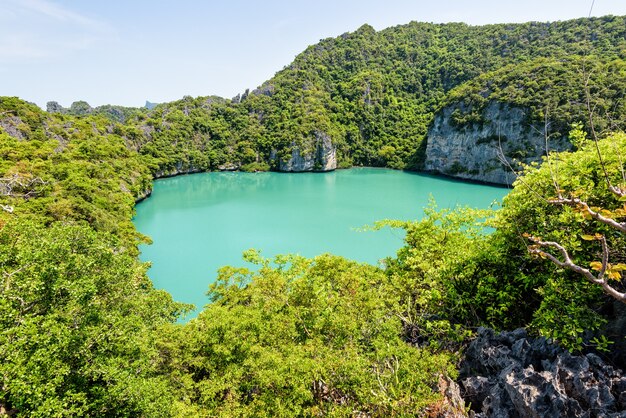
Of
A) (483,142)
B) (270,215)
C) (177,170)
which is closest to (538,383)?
(270,215)

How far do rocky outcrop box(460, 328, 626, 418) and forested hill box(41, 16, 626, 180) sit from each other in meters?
58.1

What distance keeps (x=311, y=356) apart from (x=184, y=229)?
2785 centimetres

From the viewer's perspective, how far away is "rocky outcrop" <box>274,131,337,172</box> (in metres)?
69.4

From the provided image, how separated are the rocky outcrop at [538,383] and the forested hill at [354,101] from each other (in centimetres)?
5807

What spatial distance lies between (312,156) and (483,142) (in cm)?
3312

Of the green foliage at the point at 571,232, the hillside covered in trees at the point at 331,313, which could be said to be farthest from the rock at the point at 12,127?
the green foliage at the point at 571,232

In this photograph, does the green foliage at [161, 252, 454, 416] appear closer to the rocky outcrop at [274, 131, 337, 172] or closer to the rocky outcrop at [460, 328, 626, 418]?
the rocky outcrop at [460, 328, 626, 418]

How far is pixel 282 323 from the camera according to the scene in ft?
22.6

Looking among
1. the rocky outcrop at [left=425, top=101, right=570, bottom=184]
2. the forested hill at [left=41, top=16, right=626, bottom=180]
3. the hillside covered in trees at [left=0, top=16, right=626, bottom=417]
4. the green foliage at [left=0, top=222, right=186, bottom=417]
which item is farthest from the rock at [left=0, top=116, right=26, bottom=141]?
the rocky outcrop at [left=425, top=101, right=570, bottom=184]

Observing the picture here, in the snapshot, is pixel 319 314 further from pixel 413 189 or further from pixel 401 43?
pixel 401 43

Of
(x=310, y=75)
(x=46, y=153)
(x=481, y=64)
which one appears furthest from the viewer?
(x=310, y=75)

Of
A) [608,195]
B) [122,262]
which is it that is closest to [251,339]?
[122,262]

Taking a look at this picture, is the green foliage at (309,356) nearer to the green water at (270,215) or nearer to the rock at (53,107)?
the green water at (270,215)

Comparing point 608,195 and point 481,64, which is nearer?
point 608,195
